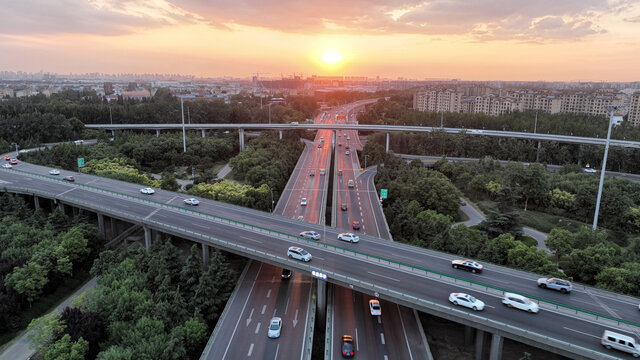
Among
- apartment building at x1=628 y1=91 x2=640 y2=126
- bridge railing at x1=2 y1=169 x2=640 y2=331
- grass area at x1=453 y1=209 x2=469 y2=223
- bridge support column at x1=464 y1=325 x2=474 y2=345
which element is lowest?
bridge support column at x1=464 y1=325 x2=474 y2=345

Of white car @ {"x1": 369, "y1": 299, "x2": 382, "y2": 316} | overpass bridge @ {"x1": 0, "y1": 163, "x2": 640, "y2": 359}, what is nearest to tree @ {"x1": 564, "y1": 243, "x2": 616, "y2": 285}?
overpass bridge @ {"x1": 0, "y1": 163, "x2": 640, "y2": 359}

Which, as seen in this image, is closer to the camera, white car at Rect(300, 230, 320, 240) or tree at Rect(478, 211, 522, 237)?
white car at Rect(300, 230, 320, 240)

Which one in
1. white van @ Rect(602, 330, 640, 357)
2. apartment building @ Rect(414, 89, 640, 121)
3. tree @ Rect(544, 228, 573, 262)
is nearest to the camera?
white van @ Rect(602, 330, 640, 357)

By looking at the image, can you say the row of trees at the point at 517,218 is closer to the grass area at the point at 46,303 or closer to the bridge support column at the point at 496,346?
the bridge support column at the point at 496,346

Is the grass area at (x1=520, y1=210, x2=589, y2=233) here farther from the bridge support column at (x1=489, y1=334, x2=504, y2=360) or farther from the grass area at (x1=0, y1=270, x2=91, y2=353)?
the grass area at (x1=0, y1=270, x2=91, y2=353)

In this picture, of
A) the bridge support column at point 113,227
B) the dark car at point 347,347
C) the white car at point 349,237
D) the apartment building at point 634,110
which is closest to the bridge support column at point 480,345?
the dark car at point 347,347

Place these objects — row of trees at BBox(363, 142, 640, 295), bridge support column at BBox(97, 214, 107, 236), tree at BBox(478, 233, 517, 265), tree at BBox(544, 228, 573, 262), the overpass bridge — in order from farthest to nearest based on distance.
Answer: bridge support column at BBox(97, 214, 107, 236) → tree at BBox(544, 228, 573, 262) → tree at BBox(478, 233, 517, 265) → row of trees at BBox(363, 142, 640, 295) → the overpass bridge

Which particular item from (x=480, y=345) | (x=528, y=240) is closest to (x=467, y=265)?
(x=480, y=345)
